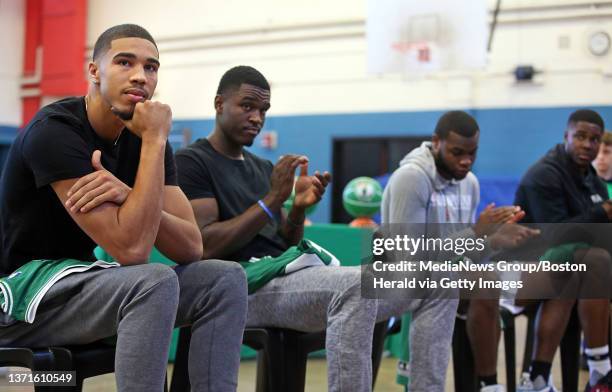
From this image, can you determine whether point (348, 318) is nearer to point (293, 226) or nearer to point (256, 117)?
point (293, 226)

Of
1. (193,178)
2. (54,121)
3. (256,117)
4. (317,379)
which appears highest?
(256,117)

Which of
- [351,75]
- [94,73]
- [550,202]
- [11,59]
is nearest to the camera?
[94,73]

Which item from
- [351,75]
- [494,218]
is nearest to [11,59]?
[351,75]

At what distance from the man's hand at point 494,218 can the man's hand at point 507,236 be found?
0.02m

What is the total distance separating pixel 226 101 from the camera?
8.00 ft

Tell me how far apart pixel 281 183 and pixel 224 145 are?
312mm

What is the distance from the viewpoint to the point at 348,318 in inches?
73.7

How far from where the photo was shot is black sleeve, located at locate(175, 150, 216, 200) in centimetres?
221

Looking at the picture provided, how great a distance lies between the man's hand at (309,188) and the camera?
2369 millimetres

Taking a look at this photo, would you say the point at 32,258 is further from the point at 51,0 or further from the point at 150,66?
the point at 51,0

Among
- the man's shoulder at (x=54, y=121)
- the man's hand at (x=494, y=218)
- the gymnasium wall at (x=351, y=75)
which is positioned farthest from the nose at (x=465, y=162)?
the gymnasium wall at (x=351, y=75)

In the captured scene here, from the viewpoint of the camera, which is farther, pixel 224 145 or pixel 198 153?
pixel 224 145

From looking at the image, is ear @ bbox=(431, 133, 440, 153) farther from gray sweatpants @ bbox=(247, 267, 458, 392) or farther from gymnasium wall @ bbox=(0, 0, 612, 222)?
gymnasium wall @ bbox=(0, 0, 612, 222)

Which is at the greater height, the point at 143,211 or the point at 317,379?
the point at 143,211
